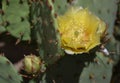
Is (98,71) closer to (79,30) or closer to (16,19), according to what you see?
(79,30)

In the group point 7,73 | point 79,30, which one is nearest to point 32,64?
point 7,73

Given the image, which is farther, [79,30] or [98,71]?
[98,71]

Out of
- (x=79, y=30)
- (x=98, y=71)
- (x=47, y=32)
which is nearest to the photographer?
(x=47, y=32)

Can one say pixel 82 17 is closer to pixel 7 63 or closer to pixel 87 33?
pixel 87 33

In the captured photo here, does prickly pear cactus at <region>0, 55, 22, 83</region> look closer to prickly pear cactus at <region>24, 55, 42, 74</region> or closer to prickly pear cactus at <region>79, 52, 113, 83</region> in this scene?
prickly pear cactus at <region>24, 55, 42, 74</region>

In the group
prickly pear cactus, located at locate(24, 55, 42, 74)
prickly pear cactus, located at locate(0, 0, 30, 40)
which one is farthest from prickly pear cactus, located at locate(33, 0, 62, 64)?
prickly pear cactus, located at locate(0, 0, 30, 40)

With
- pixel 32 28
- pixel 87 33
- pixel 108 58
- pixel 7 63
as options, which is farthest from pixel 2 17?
pixel 108 58
